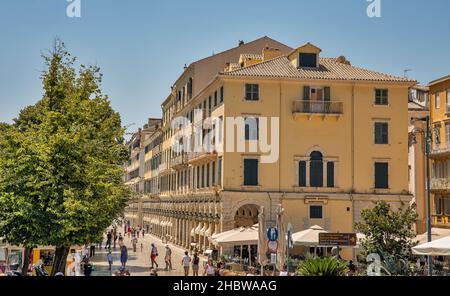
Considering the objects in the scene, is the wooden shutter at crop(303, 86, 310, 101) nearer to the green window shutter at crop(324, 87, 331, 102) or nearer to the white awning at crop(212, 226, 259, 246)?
the green window shutter at crop(324, 87, 331, 102)

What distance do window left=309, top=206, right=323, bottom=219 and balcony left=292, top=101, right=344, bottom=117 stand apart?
6218 mm

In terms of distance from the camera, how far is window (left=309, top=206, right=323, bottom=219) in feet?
142

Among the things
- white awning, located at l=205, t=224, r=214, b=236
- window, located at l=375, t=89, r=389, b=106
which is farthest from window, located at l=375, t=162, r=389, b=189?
white awning, located at l=205, t=224, r=214, b=236

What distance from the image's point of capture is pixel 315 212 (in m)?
43.3

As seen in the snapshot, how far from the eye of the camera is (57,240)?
68.0 feet

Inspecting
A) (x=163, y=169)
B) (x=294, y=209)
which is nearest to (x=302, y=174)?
(x=294, y=209)

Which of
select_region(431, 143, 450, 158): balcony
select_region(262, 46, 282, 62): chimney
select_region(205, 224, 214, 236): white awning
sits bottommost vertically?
select_region(205, 224, 214, 236): white awning

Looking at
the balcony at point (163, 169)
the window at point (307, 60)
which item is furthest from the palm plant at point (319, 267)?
the balcony at point (163, 169)

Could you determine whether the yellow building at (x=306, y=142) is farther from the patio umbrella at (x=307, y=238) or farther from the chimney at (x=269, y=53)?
the patio umbrella at (x=307, y=238)

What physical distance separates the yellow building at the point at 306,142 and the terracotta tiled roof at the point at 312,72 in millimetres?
69

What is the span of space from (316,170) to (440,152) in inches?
448

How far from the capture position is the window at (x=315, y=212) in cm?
4331

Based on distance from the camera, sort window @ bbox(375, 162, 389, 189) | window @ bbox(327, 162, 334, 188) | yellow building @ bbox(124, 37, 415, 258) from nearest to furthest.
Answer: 1. yellow building @ bbox(124, 37, 415, 258)
2. window @ bbox(327, 162, 334, 188)
3. window @ bbox(375, 162, 389, 189)

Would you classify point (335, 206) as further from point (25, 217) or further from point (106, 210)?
point (25, 217)
